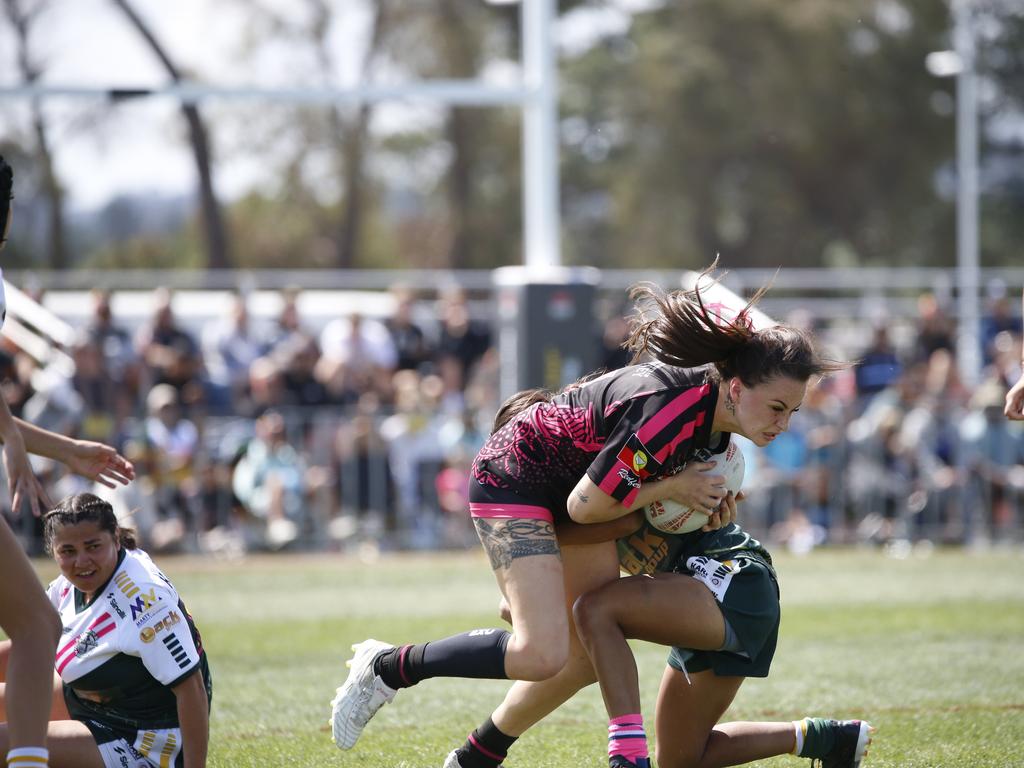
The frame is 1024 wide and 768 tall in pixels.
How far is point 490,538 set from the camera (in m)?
4.80

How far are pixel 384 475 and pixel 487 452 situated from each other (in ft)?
30.4

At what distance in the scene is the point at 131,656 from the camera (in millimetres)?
4566

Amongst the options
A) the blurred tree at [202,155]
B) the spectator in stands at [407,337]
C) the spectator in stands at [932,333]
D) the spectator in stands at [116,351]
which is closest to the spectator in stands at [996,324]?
the spectator in stands at [932,333]

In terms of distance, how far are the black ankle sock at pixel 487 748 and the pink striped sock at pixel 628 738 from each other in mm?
592

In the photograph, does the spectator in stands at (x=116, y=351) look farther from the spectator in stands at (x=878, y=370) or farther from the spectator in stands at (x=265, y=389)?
the spectator in stands at (x=878, y=370)

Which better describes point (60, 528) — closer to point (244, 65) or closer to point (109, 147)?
point (109, 147)

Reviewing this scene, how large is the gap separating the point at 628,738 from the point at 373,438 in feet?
31.9

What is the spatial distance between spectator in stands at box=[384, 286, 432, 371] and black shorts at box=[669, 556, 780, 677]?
10430 mm

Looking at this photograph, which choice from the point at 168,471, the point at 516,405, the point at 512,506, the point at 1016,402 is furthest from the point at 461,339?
the point at 512,506

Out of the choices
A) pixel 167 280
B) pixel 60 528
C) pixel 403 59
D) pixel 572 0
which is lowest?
pixel 60 528

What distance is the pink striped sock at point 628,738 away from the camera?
4.51 metres

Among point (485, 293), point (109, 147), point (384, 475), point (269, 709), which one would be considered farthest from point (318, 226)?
point (269, 709)

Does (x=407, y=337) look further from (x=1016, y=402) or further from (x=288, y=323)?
(x=1016, y=402)

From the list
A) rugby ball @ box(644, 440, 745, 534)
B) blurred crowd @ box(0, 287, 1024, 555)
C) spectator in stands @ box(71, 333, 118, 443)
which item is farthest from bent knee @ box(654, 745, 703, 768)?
spectator in stands @ box(71, 333, 118, 443)
